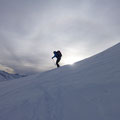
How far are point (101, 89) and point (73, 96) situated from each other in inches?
48.8

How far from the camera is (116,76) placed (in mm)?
9469

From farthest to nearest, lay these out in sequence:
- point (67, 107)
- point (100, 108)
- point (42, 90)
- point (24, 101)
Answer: point (42, 90) → point (24, 101) → point (67, 107) → point (100, 108)

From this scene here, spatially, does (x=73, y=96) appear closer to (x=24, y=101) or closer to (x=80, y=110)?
(x=80, y=110)

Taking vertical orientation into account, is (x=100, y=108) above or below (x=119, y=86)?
below

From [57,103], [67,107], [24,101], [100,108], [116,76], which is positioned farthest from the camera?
[24,101]

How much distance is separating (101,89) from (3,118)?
4344 millimetres

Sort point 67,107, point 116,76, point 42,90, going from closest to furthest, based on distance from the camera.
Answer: point 67,107 < point 116,76 < point 42,90

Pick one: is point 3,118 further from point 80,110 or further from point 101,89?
point 101,89

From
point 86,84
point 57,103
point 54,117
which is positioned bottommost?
point 54,117

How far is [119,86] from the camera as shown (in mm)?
8312

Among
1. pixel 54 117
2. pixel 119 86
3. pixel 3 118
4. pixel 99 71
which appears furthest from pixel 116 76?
pixel 3 118

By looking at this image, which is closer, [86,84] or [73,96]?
[73,96]

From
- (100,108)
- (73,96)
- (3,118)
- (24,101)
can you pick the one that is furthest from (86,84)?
(3,118)

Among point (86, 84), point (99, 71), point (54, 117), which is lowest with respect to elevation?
point (54, 117)
